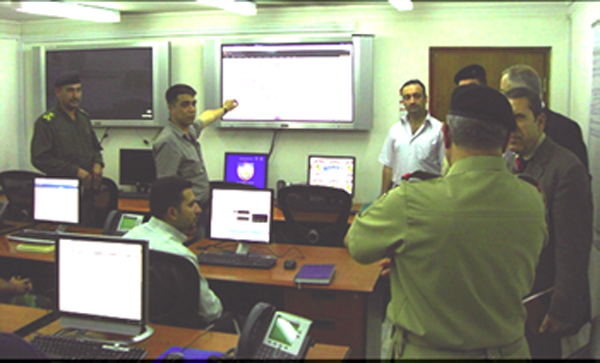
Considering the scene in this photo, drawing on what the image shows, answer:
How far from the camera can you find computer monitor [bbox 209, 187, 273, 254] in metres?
3.38

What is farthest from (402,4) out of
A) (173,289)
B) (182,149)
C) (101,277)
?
(101,277)

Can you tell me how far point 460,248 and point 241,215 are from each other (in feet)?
6.46

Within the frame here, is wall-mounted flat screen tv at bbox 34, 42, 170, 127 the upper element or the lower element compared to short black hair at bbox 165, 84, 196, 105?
upper

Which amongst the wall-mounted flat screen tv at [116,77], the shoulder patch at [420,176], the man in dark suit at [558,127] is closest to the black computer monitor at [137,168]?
the wall-mounted flat screen tv at [116,77]

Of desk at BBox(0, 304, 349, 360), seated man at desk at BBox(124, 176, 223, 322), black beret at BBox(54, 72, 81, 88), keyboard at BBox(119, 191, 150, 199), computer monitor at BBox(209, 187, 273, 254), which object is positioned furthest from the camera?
keyboard at BBox(119, 191, 150, 199)

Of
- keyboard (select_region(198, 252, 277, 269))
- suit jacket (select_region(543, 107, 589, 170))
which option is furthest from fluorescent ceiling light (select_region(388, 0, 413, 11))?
keyboard (select_region(198, 252, 277, 269))

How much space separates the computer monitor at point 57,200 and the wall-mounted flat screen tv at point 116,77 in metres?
1.81

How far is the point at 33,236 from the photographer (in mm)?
3924

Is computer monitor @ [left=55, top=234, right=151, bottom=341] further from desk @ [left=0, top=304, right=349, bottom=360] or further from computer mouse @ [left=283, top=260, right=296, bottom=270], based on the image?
computer mouse @ [left=283, top=260, right=296, bottom=270]

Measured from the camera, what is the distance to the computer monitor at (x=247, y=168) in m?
5.47

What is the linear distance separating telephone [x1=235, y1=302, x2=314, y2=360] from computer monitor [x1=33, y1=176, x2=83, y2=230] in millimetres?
2527

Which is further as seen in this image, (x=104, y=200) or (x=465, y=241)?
(x=104, y=200)

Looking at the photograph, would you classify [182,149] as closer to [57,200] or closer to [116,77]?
[57,200]

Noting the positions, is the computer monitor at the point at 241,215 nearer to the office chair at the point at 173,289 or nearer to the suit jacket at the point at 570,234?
the office chair at the point at 173,289
